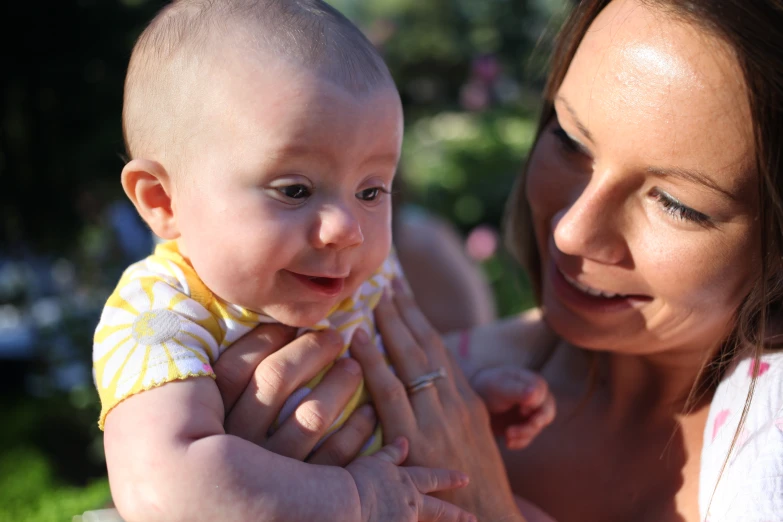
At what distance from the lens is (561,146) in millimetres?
2029

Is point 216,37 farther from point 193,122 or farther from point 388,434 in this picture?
point 388,434

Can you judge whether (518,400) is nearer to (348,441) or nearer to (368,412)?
(368,412)

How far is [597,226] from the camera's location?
1.82 metres

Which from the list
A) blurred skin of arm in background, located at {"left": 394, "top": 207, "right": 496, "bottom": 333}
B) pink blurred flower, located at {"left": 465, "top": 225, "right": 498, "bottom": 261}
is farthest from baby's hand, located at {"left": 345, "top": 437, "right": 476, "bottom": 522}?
pink blurred flower, located at {"left": 465, "top": 225, "right": 498, "bottom": 261}

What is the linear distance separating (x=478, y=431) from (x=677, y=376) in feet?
2.16

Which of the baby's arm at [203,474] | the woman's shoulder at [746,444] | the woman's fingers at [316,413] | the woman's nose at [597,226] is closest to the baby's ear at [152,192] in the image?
the baby's arm at [203,474]

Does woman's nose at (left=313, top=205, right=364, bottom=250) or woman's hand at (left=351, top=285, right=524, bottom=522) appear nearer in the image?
woman's nose at (left=313, top=205, right=364, bottom=250)

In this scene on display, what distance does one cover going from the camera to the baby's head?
1521 millimetres

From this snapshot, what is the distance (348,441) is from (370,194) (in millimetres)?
601

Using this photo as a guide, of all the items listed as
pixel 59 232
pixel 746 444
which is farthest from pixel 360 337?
pixel 59 232

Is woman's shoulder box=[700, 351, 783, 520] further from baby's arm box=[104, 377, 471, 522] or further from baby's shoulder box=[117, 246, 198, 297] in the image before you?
baby's shoulder box=[117, 246, 198, 297]

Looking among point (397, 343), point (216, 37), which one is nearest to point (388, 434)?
point (397, 343)

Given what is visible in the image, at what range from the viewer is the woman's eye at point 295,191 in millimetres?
1543

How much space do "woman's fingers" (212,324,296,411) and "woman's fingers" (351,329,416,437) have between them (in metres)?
0.25
